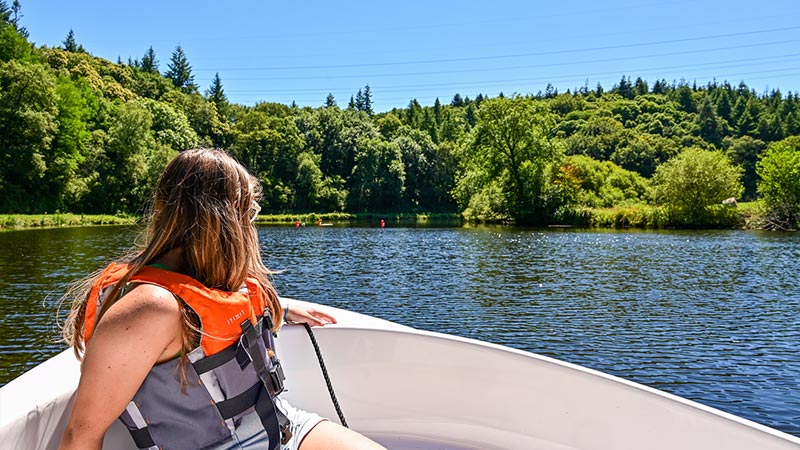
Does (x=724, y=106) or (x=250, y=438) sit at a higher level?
(x=724, y=106)

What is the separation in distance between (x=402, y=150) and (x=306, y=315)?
6698 cm

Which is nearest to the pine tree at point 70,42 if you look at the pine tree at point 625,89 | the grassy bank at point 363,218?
the grassy bank at point 363,218

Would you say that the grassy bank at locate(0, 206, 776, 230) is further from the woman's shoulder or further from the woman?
the woman's shoulder

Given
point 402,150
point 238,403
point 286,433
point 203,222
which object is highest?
point 402,150

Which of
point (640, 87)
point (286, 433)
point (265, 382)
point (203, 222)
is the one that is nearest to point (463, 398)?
point (286, 433)

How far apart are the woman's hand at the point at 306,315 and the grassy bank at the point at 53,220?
81.2ft

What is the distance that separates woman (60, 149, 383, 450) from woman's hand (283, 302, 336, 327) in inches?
34.9

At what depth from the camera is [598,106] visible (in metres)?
100

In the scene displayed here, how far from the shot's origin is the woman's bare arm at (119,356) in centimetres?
115

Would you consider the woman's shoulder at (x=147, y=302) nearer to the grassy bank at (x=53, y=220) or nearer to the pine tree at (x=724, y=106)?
the grassy bank at (x=53, y=220)

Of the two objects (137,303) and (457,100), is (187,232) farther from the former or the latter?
(457,100)

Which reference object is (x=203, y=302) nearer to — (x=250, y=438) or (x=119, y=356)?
(x=119, y=356)

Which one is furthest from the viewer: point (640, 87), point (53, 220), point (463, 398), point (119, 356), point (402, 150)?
point (640, 87)

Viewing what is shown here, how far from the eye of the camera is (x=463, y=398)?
2656mm
